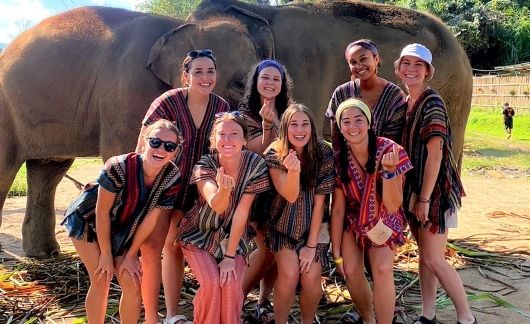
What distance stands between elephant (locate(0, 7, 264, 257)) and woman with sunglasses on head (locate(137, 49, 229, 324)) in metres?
1.00

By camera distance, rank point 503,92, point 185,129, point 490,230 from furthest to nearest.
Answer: point 503,92
point 490,230
point 185,129

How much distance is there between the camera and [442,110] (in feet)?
9.37

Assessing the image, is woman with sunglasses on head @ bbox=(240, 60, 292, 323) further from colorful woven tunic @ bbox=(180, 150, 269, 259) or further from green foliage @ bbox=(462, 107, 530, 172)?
green foliage @ bbox=(462, 107, 530, 172)

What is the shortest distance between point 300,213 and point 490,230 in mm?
3257

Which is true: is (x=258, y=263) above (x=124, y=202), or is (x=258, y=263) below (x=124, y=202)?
below

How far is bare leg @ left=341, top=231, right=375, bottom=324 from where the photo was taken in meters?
2.82

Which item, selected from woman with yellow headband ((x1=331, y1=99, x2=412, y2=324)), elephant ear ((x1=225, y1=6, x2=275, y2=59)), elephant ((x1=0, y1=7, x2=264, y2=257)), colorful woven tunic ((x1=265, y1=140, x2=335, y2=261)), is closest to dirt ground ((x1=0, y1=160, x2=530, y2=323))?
woman with yellow headband ((x1=331, y1=99, x2=412, y2=324))

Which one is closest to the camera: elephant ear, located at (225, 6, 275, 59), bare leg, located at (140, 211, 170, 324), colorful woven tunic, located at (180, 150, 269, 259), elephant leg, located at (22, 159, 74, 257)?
colorful woven tunic, located at (180, 150, 269, 259)

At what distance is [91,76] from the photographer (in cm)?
423

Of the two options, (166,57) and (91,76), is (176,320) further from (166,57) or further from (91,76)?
(91,76)

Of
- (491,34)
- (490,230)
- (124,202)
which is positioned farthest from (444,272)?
(491,34)

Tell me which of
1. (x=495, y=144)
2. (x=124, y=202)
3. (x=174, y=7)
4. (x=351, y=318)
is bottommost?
(x=495, y=144)

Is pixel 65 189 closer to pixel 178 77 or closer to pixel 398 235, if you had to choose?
pixel 178 77

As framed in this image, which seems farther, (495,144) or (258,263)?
(495,144)
